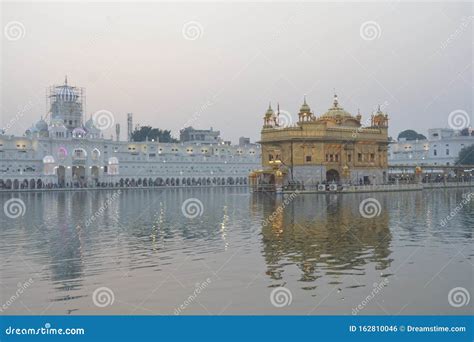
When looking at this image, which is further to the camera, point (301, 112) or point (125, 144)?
point (125, 144)

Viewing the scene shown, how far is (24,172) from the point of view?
99.4 meters

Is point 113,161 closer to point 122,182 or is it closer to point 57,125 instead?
point 122,182

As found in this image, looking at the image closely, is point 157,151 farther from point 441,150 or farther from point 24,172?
point 441,150

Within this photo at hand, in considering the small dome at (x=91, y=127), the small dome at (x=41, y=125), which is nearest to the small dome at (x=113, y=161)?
the small dome at (x=91, y=127)

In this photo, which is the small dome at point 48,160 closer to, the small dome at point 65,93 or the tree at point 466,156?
the small dome at point 65,93

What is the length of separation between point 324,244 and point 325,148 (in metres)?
48.2

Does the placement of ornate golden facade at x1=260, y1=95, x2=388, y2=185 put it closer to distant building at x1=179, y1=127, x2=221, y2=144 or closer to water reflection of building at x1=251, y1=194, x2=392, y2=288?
water reflection of building at x1=251, y1=194, x2=392, y2=288

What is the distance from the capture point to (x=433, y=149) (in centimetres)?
12438

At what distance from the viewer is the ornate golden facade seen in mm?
66750

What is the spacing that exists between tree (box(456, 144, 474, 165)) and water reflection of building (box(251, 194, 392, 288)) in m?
88.4

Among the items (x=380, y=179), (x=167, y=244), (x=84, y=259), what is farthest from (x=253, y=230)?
(x=380, y=179)

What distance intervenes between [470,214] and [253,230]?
1318 cm

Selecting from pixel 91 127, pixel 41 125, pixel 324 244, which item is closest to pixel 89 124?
pixel 91 127

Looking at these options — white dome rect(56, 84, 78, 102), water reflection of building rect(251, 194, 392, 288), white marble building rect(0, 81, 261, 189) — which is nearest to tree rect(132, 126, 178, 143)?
white marble building rect(0, 81, 261, 189)
